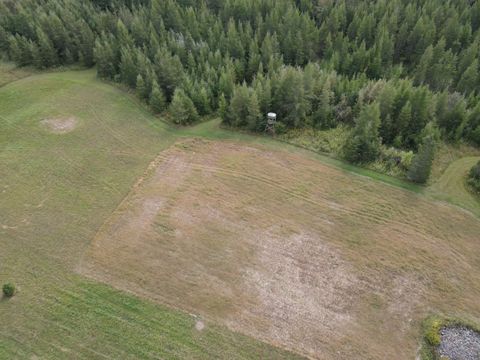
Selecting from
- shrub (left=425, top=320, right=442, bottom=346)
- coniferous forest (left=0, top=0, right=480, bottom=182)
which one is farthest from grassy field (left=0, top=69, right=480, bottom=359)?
coniferous forest (left=0, top=0, right=480, bottom=182)

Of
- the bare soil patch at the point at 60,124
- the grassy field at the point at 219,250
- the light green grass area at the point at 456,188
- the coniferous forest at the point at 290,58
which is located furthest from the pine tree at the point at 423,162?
the bare soil patch at the point at 60,124

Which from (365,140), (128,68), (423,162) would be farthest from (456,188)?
(128,68)

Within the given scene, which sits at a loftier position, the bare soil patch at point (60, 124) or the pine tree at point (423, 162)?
the pine tree at point (423, 162)

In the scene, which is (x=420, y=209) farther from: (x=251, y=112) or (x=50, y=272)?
(x=50, y=272)

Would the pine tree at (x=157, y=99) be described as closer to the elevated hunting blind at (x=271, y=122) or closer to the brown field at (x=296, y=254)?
the brown field at (x=296, y=254)

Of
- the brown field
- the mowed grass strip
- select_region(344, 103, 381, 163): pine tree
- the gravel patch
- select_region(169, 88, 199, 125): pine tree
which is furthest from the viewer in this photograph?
select_region(169, 88, 199, 125): pine tree

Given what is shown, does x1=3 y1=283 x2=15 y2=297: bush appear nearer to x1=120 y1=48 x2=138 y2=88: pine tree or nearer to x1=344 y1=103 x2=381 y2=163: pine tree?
x1=344 y1=103 x2=381 y2=163: pine tree
